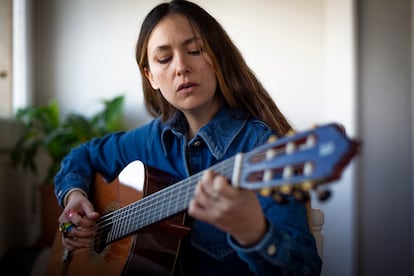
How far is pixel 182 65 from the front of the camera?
0.97 m

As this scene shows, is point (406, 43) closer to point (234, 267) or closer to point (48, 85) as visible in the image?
point (234, 267)

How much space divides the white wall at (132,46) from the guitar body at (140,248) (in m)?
1.56

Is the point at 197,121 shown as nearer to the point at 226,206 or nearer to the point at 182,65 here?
the point at 182,65

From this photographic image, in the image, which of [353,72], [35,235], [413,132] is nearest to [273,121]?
[353,72]

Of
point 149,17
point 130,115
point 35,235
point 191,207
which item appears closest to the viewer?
point 191,207

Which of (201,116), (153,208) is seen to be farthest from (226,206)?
(201,116)

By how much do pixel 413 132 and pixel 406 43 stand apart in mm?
482

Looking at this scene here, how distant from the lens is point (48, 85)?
2.57 metres

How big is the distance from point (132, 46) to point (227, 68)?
5.41 feet

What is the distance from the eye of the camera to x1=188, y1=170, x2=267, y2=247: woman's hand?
0.62 meters

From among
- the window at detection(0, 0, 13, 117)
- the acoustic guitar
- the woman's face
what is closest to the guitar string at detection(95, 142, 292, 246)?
the acoustic guitar

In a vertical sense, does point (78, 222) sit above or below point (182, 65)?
below

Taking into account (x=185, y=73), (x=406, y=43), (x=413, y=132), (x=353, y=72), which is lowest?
(x=413, y=132)

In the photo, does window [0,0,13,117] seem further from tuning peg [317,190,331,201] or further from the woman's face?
tuning peg [317,190,331,201]
